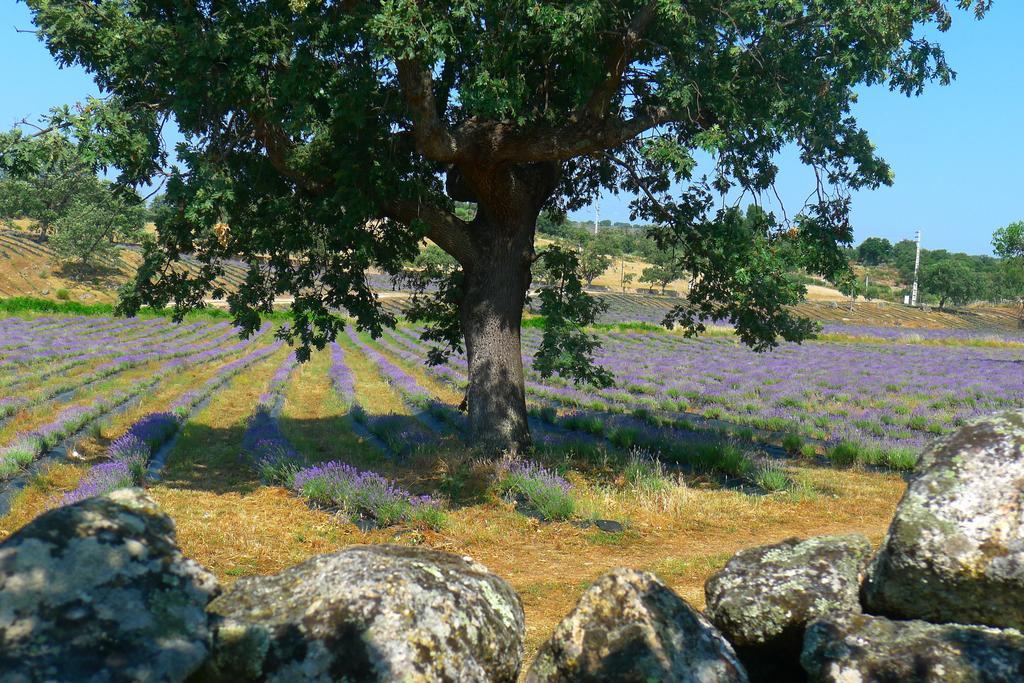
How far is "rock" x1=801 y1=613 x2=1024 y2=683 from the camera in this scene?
4.03 metres

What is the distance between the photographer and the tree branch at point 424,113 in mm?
11539

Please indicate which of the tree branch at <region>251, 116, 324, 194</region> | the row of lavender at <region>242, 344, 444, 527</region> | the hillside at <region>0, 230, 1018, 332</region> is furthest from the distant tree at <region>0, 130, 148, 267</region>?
the hillside at <region>0, 230, 1018, 332</region>

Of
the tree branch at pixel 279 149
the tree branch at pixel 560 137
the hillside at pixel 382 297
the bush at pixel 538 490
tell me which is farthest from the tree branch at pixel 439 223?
the hillside at pixel 382 297

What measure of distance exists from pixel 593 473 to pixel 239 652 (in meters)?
10.7

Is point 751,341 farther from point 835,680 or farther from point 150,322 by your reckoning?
point 150,322

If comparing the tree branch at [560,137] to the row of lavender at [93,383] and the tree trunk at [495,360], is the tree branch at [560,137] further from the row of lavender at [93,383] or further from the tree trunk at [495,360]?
the row of lavender at [93,383]

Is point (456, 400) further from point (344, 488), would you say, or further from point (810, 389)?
point (344, 488)

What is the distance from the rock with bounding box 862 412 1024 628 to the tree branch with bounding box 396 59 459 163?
28.6 ft

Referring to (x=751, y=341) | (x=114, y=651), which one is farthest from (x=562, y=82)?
(x=114, y=651)

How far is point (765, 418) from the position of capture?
23344 mm

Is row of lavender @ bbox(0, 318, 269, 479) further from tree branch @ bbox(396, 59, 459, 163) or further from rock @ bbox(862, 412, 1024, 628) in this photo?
rock @ bbox(862, 412, 1024, 628)

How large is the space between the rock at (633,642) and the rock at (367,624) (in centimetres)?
36

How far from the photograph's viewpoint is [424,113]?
11.9 m

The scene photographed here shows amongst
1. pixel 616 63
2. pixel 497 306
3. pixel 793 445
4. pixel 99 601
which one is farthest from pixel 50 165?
pixel 793 445
